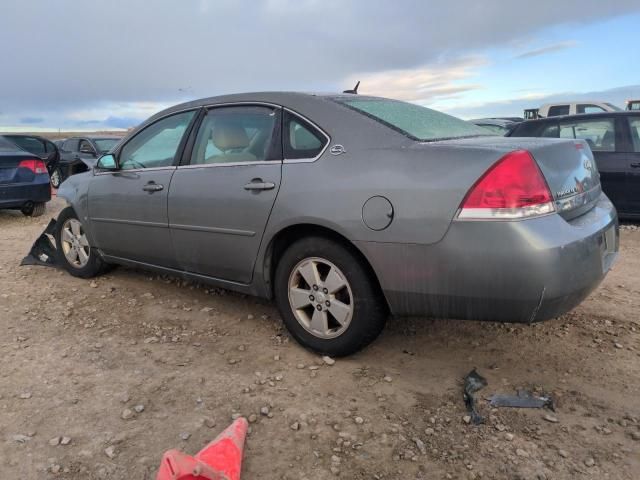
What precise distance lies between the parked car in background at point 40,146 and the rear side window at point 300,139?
967 centimetres

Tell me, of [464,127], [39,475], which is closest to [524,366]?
[464,127]

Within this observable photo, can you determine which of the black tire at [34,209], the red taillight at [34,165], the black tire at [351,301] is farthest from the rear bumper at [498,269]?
the black tire at [34,209]

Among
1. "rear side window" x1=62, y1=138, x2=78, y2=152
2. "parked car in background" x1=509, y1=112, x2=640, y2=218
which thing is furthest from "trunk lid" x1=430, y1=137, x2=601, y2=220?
"rear side window" x1=62, y1=138, x2=78, y2=152

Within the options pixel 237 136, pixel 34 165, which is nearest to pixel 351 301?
pixel 237 136

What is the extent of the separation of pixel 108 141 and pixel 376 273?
1268 centimetres

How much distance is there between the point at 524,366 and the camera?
9.96 feet

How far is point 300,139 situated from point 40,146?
443 inches

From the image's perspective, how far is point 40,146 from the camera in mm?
12266

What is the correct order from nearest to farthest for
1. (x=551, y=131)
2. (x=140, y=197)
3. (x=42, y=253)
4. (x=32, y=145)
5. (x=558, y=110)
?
(x=140, y=197) < (x=42, y=253) < (x=551, y=131) < (x=32, y=145) < (x=558, y=110)

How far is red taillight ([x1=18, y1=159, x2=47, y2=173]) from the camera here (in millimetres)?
8560

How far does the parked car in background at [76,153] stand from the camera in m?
13.7

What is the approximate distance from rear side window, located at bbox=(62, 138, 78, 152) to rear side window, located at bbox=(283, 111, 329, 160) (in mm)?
13610

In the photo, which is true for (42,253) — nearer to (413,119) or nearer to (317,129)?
(317,129)

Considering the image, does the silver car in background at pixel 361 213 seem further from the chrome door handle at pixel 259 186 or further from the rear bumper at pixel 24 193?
the rear bumper at pixel 24 193
